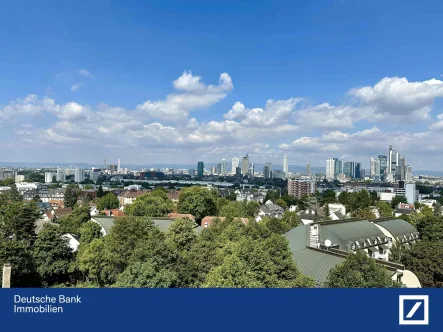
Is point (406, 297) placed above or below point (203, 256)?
above

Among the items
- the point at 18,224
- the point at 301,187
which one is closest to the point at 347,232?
the point at 18,224

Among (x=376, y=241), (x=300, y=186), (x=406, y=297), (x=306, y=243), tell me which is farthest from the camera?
(x=300, y=186)

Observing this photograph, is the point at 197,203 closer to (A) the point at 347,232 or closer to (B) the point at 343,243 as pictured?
(A) the point at 347,232

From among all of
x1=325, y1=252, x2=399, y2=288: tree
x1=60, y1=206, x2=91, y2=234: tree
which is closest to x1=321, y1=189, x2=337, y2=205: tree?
x1=60, y1=206, x2=91, y2=234: tree

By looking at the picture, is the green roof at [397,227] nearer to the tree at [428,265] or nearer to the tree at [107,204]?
the tree at [428,265]

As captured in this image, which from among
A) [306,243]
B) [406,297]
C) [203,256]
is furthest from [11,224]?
[406,297]

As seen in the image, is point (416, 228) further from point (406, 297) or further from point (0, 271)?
point (0, 271)
